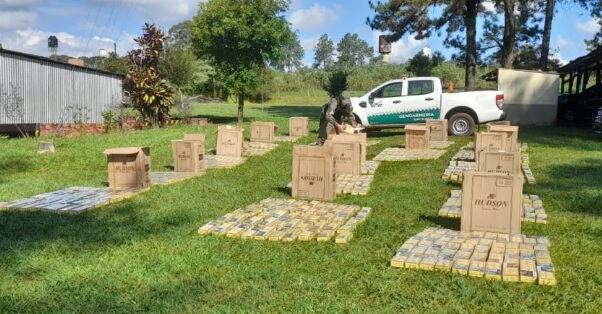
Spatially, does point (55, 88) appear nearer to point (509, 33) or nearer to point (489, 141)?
point (489, 141)

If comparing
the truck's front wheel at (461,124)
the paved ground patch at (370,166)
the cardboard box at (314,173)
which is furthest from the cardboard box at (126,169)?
the truck's front wheel at (461,124)

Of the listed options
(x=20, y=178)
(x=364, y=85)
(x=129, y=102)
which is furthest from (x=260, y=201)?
(x=364, y=85)

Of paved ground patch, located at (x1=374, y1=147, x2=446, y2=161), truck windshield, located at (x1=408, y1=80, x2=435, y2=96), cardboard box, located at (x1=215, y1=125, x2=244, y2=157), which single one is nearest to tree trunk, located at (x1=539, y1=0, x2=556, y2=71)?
truck windshield, located at (x1=408, y1=80, x2=435, y2=96)

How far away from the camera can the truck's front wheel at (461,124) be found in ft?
53.5

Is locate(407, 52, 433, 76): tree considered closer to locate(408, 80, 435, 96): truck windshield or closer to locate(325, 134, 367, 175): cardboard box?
locate(408, 80, 435, 96): truck windshield

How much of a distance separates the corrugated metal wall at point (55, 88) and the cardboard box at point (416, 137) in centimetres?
1245

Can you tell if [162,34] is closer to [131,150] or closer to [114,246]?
[131,150]

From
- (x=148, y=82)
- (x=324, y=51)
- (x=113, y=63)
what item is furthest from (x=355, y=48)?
(x=148, y=82)

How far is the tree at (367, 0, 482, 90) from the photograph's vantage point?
2438 centimetres

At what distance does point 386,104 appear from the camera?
16562mm

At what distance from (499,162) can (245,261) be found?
195 inches

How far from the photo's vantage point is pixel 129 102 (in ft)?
68.4

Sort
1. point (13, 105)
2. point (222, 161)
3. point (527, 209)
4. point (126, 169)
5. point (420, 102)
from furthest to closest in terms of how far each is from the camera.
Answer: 1. point (13, 105)
2. point (420, 102)
3. point (222, 161)
4. point (126, 169)
5. point (527, 209)

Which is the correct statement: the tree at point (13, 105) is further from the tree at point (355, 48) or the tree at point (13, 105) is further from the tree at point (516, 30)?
the tree at point (355, 48)
